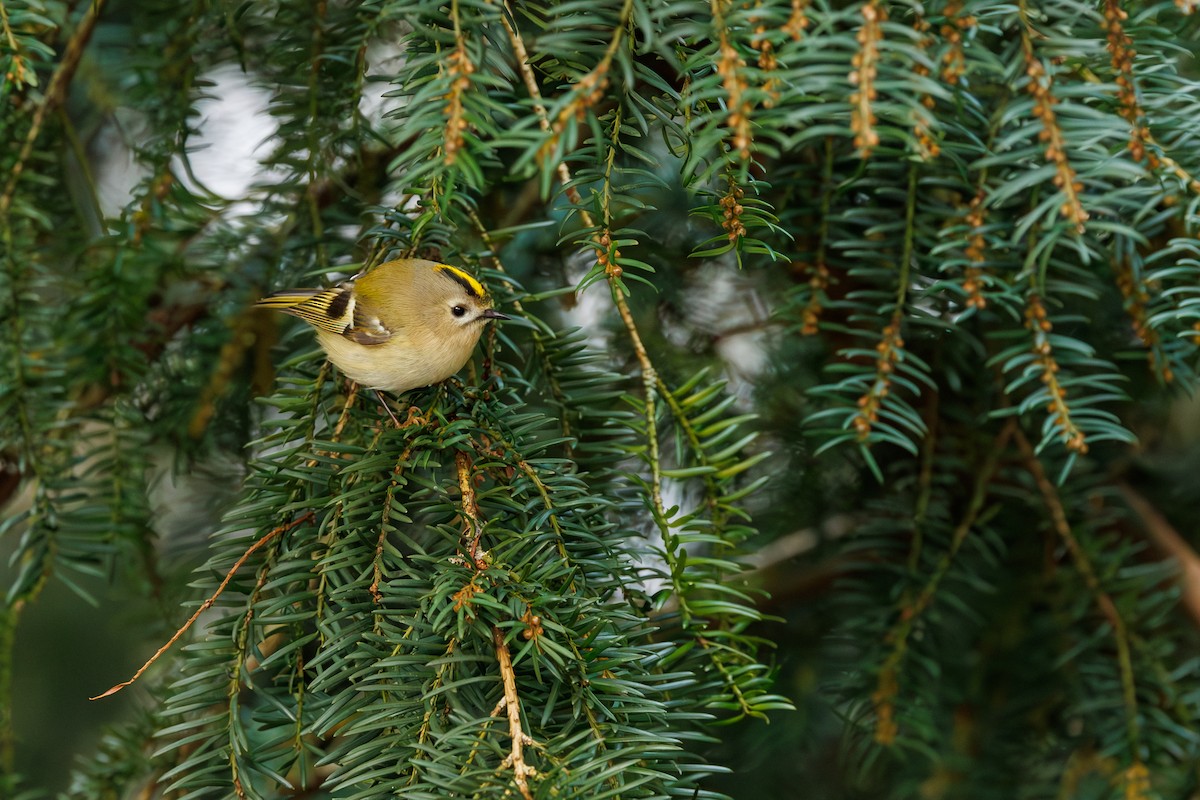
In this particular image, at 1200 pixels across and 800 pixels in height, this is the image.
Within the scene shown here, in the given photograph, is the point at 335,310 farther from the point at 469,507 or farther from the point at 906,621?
Result: the point at 906,621

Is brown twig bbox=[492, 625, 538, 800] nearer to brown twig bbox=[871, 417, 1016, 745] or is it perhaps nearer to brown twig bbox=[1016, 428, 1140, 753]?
brown twig bbox=[871, 417, 1016, 745]

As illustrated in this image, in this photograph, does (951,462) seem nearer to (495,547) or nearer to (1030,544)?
(1030,544)

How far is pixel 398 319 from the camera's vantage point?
1337mm

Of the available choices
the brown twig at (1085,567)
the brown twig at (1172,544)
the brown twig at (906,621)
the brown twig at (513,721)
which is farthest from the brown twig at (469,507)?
the brown twig at (1172,544)

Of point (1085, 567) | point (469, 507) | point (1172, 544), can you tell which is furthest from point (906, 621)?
point (469, 507)

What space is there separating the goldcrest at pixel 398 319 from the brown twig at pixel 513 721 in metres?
0.37

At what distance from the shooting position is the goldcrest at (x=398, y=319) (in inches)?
43.4

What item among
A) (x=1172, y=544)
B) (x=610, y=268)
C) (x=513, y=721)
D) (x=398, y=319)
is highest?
(x=610, y=268)

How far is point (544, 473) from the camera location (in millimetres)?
950

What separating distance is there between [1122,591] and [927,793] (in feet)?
1.42

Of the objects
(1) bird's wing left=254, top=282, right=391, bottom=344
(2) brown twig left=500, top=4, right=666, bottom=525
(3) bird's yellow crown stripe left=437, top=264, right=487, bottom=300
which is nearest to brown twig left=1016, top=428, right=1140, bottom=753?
(2) brown twig left=500, top=4, right=666, bottom=525

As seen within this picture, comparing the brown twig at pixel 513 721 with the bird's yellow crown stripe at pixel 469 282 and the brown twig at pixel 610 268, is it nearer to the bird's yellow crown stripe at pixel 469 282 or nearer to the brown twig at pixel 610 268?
the brown twig at pixel 610 268

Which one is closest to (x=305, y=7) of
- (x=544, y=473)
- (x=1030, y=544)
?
(x=544, y=473)

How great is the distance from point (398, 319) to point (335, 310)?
0.30ft
